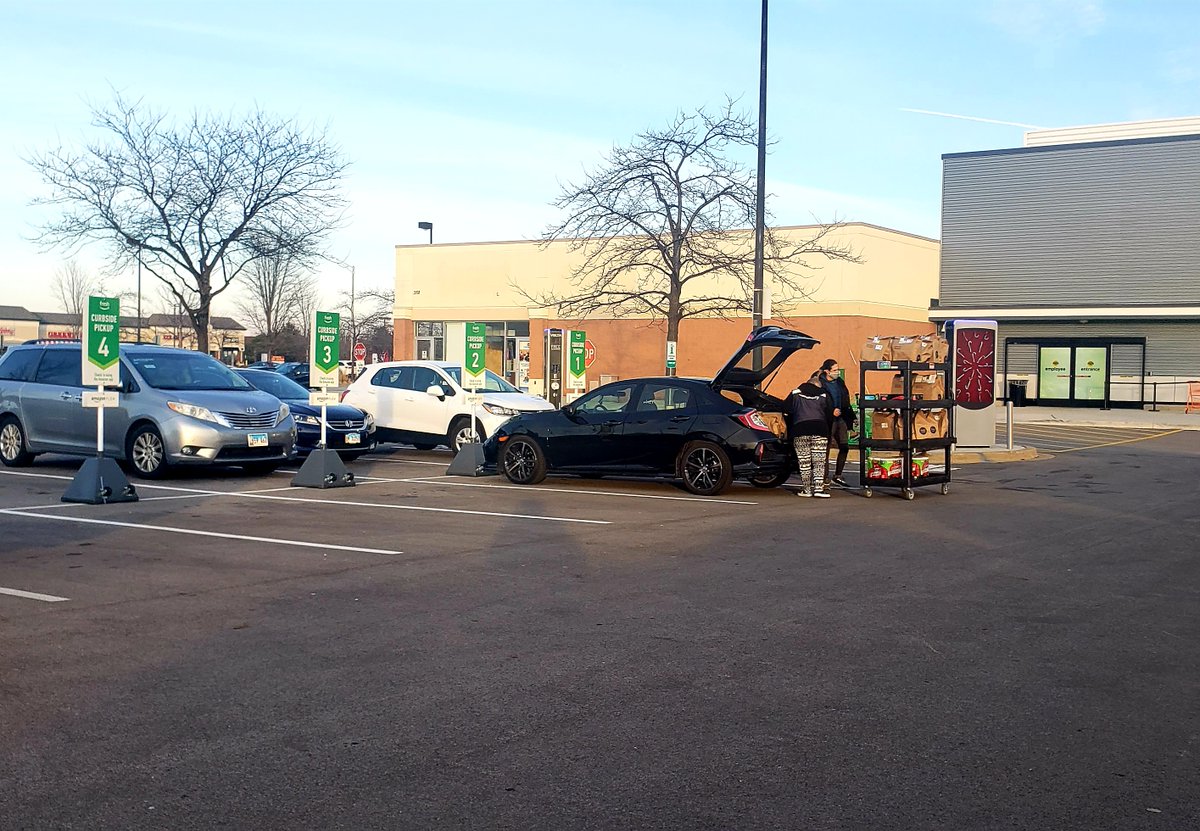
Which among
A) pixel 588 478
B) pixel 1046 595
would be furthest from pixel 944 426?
pixel 1046 595

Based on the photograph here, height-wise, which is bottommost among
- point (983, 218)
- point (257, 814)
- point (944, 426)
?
point (257, 814)

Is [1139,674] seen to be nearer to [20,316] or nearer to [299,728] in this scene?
[299,728]

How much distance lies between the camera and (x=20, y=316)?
112 meters

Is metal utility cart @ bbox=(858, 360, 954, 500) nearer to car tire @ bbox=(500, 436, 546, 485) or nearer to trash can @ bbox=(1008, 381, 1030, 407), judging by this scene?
car tire @ bbox=(500, 436, 546, 485)

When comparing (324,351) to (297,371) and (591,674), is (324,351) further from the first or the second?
(297,371)

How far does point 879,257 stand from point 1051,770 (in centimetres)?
3782

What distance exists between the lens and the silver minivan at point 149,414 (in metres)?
16.0

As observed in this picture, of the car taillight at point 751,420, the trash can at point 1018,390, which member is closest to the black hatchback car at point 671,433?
the car taillight at point 751,420

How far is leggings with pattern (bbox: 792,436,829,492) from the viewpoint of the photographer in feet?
50.8

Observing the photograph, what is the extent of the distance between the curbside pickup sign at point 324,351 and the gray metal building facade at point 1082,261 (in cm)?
3121

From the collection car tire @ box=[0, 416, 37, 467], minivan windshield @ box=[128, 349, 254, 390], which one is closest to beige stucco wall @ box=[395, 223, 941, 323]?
minivan windshield @ box=[128, 349, 254, 390]

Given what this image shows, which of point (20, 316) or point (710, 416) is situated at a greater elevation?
point (20, 316)

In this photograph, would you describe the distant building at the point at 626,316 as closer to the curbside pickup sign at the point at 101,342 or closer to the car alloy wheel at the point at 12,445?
the car alloy wheel at the point at 12,445

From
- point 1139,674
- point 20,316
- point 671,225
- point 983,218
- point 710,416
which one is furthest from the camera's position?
point 20,316
